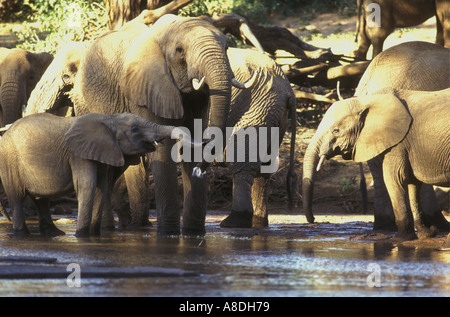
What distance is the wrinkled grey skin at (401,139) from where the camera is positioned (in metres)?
8.96

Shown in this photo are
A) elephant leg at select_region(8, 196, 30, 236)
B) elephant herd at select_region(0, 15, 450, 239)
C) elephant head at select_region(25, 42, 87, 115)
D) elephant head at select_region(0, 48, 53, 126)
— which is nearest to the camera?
elephant herd at select_region(0, 15, 450, 239)

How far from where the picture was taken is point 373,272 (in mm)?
6535

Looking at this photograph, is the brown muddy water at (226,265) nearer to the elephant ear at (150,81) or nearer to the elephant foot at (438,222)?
the elephant foot at (438,222)

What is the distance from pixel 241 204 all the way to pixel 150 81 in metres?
2.08

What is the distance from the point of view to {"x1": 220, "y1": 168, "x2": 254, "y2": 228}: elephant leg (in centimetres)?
1053

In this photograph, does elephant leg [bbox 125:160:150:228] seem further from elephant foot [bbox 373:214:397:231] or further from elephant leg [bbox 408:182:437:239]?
elephant leg [bbox 408:182:437:239]

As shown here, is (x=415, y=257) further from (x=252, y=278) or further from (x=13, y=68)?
(x=13, y=68)

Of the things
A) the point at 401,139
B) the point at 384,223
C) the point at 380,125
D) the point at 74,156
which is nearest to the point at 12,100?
the point at 74,156

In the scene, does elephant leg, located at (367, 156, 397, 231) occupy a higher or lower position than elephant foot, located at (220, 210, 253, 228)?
higher

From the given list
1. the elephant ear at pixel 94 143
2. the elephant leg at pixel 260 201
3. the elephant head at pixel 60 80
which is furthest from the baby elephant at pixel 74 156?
the elephant head at pixel 60 80

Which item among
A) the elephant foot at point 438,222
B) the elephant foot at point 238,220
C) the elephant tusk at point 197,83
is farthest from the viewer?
the elephant foot at point 238,220

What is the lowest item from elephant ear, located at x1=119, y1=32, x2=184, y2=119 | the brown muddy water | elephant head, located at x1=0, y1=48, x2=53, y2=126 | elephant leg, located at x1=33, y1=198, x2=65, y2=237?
elephant leg, located at x1=33, y1=198, x2=65, y2=237

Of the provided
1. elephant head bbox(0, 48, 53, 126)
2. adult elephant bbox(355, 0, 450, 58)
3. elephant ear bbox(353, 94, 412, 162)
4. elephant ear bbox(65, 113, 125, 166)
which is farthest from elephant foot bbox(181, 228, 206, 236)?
adult elephant bbox(355, 0, 450, 58)

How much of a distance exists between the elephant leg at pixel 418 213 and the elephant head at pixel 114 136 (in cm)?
222
